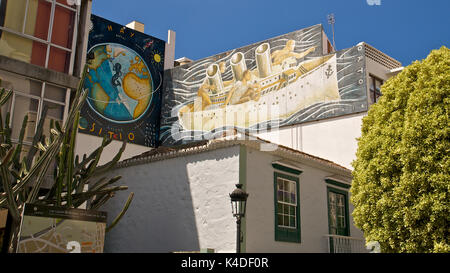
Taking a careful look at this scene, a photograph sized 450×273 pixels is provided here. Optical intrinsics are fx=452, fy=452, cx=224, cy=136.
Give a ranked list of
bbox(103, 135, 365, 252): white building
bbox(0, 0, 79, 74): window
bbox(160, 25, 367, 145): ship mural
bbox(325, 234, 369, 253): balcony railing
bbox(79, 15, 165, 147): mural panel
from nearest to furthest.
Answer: bbox(0, 0, 79, 74): window, bbox(103, 135, 365, 252): white building, bbox(325, 234, 369, 253): balcony railing, bbox(160, 25, 367, 145): ship mural, bbox(79, 15, 165, 147): mural panel

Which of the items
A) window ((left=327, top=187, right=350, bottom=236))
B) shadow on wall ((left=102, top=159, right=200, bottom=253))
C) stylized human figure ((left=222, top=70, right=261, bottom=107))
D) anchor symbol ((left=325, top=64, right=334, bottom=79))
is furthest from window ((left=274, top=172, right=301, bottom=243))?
stylized human figure ((left=222, top=70, right=261, bottom=107))

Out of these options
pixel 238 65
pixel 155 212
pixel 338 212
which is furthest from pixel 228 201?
pixel 238 65

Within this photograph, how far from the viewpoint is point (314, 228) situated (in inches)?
548

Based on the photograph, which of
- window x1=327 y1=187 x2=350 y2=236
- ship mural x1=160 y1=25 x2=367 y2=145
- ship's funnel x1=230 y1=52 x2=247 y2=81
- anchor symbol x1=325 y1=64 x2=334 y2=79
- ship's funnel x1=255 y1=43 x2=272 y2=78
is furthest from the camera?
ship's funnel x1=230 y1=52 x2=247 y2=81

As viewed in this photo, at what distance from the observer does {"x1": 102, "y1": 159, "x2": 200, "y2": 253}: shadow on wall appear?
1309 cm

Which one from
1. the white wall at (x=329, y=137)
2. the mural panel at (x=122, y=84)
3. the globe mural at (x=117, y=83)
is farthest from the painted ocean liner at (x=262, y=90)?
the globe mural at (x=117, y=83)

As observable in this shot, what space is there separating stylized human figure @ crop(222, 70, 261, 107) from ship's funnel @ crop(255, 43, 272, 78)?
0.61 meters

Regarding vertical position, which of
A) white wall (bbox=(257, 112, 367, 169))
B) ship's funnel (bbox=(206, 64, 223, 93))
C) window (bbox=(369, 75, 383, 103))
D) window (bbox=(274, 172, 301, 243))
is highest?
ship's funnel (bbox=(206, 64, 223, 93))

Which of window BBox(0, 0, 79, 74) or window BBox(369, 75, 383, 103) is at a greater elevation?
window BBox(369, 75, 383, 103)

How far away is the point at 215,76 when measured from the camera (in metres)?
23.1

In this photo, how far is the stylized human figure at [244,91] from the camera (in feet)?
69.8

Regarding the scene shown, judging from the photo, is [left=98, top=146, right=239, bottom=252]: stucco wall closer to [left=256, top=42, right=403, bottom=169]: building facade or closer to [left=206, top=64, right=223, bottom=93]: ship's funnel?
[left=256, top=42, right=403, bottom=169]: building facade

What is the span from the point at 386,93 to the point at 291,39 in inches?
410
